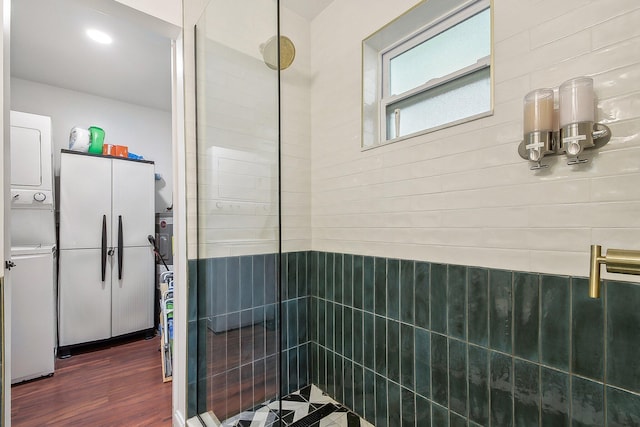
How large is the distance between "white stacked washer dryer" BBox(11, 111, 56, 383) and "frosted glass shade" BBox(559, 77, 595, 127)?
3332 mm

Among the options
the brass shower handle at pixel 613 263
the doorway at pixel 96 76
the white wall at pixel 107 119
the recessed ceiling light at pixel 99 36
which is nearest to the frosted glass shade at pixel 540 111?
the brass shower handle at pixel 613 263

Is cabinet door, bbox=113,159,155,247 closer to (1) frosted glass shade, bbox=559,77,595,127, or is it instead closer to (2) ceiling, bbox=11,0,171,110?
(2) ceiling, bbox=11,0,171,110

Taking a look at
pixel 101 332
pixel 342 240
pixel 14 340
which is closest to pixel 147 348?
pixel 101 332

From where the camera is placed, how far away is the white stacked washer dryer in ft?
6.71

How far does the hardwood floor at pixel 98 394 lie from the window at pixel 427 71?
7.18ft

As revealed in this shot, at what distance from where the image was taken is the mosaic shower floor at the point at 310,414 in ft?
4.08

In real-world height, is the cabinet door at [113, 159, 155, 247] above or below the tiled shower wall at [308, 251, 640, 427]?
above

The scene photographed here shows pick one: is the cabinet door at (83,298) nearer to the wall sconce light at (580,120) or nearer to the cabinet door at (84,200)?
the cabinet door at (84,200)

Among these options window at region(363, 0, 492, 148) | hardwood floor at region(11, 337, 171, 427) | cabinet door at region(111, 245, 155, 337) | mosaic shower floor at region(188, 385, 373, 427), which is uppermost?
window at region(363, 0, 492, 148)

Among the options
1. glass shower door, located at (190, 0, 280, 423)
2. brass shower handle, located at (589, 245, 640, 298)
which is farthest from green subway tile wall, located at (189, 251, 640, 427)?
brass shower handle, located at (589, 245, 640, 298)

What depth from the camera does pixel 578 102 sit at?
0.80 metres

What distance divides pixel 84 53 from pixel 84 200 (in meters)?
1.30

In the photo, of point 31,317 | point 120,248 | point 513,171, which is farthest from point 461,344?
point 120,248

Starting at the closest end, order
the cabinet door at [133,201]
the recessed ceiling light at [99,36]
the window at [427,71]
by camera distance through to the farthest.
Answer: the window at [427,71] < the recessed ceiling light at [99,36] < the cabinet door at [133,201]
